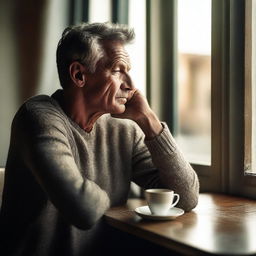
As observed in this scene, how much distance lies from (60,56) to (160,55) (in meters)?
0.68

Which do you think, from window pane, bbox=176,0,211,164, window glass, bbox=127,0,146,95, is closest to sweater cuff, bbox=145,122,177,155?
window pane, bbox=176,0,211,164

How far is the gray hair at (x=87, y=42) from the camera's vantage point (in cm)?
148

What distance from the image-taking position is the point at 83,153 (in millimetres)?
1474

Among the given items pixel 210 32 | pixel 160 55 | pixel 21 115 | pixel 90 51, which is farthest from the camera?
pixel 160 55

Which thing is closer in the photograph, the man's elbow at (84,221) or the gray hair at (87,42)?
the man's elbow at (84,221)

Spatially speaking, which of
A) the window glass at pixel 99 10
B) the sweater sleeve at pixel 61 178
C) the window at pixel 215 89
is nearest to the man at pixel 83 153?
the sweater sleeve at pixel 61 178

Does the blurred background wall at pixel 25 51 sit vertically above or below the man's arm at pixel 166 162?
above

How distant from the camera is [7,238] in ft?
4.51

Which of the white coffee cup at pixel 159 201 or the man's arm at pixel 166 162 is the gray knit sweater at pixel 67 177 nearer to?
the man's arm at pixel 166 162

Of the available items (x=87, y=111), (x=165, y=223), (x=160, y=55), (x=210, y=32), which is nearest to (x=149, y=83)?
(x=160, y=55)

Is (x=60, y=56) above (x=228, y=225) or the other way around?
above

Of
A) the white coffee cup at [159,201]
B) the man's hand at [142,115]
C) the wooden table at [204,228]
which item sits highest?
the man's hand at [142,115]

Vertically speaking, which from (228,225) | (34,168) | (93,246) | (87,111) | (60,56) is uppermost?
(60,56)

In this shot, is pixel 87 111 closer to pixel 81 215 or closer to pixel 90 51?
pixel 90 51
